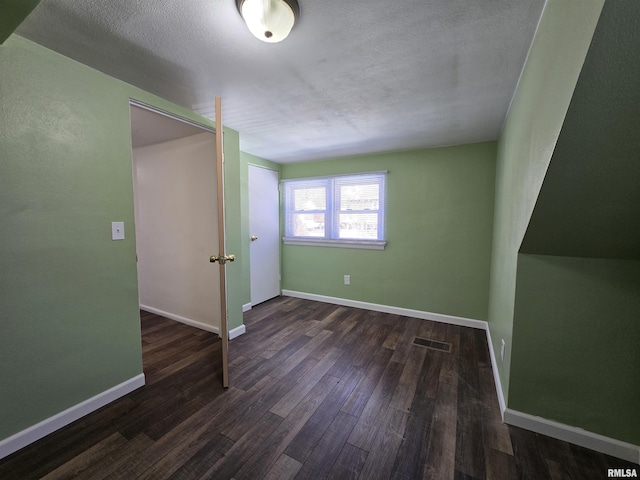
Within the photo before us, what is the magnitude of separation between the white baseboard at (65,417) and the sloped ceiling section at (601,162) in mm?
2749

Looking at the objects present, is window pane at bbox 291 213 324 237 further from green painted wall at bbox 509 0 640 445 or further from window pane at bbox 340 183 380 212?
green painted wall at bbox 509 0 640 445

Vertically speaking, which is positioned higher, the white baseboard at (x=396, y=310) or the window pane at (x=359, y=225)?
the window pane at (x=359, y=225)

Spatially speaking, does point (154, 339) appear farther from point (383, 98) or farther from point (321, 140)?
point (383, 98)

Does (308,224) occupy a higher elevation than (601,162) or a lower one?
lower

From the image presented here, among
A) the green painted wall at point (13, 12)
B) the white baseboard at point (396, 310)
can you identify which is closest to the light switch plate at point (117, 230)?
the green painted wall at point (13, 12)

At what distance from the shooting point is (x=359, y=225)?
363 centimetres

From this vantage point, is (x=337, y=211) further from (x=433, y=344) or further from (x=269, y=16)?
(x=269, y=16)

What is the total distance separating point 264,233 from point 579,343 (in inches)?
132

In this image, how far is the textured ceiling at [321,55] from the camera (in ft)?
3.73

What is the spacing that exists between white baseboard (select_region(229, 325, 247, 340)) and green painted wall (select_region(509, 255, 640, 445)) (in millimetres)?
2371

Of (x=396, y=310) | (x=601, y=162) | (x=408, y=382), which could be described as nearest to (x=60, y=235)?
(x=408, y=382)

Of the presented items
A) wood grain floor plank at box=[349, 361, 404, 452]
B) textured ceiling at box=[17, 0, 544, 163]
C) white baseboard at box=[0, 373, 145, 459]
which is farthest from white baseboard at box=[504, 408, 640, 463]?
white baseboard at box=[0, 373, 145, 459]

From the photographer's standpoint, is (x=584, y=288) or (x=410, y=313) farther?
(x=410, y=313)

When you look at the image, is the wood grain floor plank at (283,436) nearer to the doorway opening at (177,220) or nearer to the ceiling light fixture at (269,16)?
the doorway opening at (177,220)
